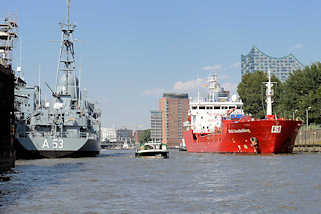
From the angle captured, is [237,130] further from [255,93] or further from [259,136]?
[255,93]

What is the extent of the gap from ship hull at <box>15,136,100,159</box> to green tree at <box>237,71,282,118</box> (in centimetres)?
5766

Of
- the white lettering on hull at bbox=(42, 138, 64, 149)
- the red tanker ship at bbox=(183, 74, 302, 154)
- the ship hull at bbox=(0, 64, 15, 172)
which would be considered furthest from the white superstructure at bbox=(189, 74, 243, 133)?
the ship hull at bbox=(0, 64, 15, 172)

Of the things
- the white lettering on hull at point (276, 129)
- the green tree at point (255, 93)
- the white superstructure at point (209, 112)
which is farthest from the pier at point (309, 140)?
the white lettering on hull at point (276, 129)

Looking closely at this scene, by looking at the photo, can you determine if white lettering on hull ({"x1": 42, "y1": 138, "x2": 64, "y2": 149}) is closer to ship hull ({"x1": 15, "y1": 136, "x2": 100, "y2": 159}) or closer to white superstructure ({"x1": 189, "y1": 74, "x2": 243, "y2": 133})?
ship hull ({"x1": 15, "y1": 136, "x2": 100, "y2": 159})

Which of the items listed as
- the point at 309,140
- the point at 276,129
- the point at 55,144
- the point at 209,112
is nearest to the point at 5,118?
the point at 55,144

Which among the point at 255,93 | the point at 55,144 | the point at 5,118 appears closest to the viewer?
the point at 5,118

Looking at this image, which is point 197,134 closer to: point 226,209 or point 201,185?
point 201,185

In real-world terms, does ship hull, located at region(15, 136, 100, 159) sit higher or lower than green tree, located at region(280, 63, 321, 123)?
lower

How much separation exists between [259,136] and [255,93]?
178 ft

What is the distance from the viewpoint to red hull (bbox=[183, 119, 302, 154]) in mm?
54875

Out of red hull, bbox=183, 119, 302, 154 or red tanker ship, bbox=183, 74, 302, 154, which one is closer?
red hull, bbox=183, 119, 302, 154

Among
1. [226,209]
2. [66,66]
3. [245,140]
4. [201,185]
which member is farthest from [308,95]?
[226,209]

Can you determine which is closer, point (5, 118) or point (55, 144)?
point (5, 118)

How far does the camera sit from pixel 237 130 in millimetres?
59781
